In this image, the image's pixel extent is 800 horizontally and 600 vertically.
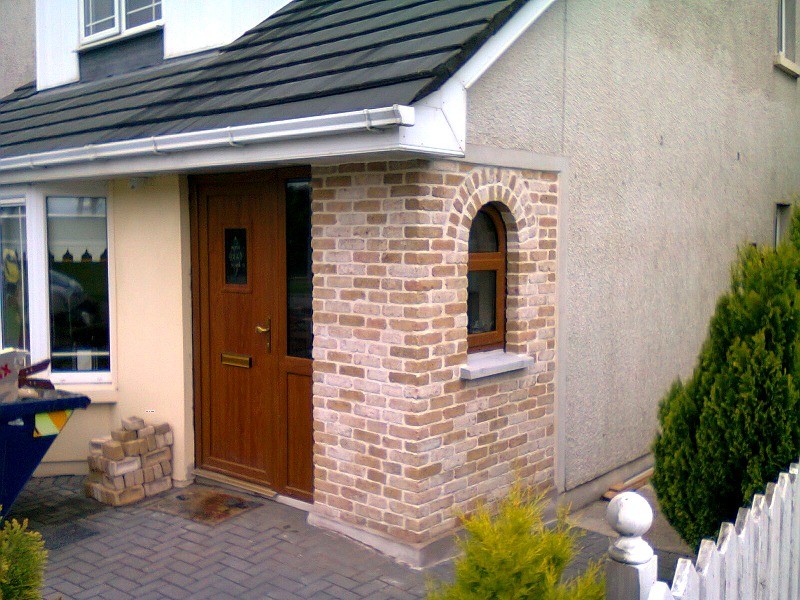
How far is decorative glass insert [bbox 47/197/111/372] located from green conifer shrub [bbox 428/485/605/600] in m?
5.57

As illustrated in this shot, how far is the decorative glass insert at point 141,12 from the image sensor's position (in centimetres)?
791

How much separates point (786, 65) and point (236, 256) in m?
7.70

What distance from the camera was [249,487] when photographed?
638 centimetres

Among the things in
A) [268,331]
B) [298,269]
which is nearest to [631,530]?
[298,269]

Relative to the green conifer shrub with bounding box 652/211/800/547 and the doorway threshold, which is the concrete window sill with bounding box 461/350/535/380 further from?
the doorway threshold

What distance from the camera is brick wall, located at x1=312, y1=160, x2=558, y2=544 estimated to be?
4938mm

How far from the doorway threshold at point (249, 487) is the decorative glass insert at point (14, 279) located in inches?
93.6

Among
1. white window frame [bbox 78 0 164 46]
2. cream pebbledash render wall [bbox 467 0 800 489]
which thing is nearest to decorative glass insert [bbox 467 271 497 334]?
cream pebbledash render wall [bbox 467 0 800 489]

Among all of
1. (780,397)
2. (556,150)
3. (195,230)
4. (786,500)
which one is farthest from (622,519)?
(195,230)

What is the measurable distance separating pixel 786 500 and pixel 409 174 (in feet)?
8.87

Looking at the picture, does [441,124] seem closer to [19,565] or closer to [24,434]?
[19,565]

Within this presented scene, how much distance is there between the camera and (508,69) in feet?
17.7

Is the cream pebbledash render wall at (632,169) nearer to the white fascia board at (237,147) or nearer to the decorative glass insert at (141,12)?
the white fascia board at (237,147)

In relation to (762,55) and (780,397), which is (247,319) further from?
(762,55)
